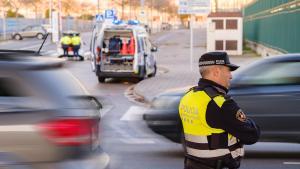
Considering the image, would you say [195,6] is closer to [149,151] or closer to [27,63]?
[149,151]

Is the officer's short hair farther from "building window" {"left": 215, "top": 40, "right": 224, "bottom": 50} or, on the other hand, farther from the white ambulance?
"building window" {"left": 215, "top": 40, "right": 224, "bottom": 50}

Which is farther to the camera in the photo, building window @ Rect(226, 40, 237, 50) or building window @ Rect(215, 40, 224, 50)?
building window @ Rect(215, 40, 224, 50)

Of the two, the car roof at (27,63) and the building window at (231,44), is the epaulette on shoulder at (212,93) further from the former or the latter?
the building window at (231,44)

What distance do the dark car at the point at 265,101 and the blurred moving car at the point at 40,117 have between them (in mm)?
4300

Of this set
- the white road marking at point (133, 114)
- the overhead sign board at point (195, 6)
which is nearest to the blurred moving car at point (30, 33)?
the overhead sign board at point (195, 6)

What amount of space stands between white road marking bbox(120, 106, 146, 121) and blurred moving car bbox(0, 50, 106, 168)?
30.0 ft

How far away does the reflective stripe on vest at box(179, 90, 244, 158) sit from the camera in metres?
4.23

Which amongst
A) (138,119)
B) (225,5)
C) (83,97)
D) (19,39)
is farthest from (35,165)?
(19,39)

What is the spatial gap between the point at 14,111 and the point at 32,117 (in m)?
0.15

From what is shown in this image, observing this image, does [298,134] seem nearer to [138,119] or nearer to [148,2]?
[138,119]

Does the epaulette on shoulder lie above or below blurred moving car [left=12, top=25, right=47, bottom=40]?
above

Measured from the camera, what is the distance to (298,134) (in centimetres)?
934

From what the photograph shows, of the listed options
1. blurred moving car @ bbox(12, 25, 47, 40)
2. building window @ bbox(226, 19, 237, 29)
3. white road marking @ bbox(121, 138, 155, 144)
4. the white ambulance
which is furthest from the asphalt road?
blurred moving car @ bbox(12, 25, 47, 40)

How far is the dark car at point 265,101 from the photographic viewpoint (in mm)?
9305
